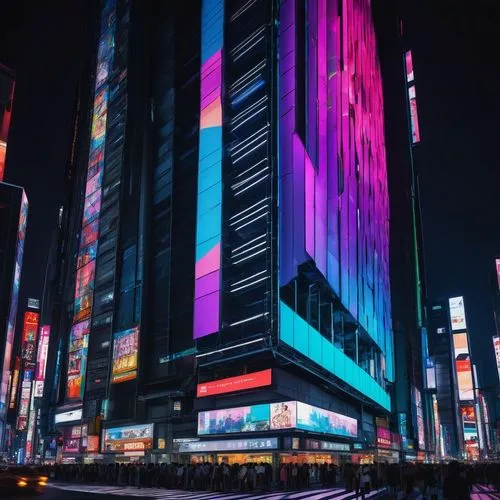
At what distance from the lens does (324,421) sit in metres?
40.5

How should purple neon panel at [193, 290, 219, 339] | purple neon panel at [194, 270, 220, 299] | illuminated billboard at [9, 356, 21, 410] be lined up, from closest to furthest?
1. purple neon panel at [193, 290, 219, 339]
2. purple neon panel at [194, 270, 220, 299]
3. illuminated billboard at [9, 356, 21, 410]

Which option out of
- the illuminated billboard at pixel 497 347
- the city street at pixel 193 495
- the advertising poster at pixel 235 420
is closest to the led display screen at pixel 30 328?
the advertising poster at pixel 235 420

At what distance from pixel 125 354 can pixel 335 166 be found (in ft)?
80.7

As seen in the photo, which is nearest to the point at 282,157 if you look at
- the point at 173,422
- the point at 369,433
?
the point at 173,422

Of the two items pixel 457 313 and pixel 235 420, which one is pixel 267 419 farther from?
pixel 457 313

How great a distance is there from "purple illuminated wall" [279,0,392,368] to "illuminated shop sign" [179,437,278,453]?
33.2ft

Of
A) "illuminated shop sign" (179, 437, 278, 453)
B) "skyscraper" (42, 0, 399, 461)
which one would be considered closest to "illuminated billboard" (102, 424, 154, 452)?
"skyscraper" (42, 0, 399, 461)

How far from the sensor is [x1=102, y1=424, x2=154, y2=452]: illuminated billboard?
4556 cm

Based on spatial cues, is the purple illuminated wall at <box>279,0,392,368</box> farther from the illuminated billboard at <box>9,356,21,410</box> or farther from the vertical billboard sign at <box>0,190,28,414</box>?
the illuminated billboard at <box>9,356,21,410</box>

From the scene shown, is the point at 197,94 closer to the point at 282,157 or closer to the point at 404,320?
the point at 282,157

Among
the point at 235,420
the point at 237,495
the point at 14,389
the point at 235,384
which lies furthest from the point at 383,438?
the point at 14,389

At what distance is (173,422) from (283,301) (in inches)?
568

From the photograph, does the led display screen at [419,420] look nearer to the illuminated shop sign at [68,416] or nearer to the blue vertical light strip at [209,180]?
the illuminated shop sign at [68,416]

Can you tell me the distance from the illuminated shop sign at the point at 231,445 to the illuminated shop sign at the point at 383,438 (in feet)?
91.9
